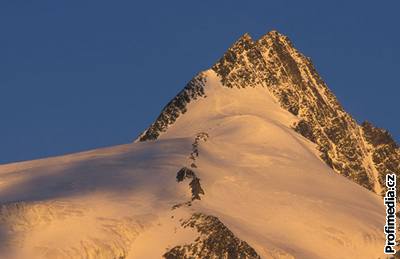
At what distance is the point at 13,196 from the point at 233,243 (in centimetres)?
3000

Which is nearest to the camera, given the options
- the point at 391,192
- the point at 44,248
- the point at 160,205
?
the point at 391,192

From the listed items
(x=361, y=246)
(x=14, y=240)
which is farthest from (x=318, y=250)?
(x=14, y=240)

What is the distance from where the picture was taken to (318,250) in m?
194

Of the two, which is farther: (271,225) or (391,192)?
(271,225)

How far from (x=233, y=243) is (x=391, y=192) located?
20.8 metres

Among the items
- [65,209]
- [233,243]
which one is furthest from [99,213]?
[233,243]

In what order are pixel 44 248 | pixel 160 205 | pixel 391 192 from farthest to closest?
1. pixel 160 205
2. pixel 44 248
3. pixel 391 192

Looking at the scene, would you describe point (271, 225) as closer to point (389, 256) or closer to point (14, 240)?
point (389, 256)

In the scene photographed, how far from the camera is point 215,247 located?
180 m

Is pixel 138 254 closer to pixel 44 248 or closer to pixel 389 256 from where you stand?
pixel 44 248

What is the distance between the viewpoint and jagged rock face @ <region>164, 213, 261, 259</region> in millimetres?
179625

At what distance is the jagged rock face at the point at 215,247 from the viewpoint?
180 metres

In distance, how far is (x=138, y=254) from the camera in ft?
594

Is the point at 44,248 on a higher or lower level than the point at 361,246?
lower
